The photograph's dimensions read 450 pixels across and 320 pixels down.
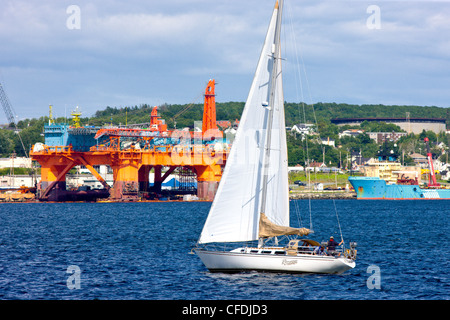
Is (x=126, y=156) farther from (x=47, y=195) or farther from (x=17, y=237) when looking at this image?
(x=17, y=237)

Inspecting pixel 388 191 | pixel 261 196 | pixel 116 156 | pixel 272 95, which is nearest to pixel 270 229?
pixel 261 196

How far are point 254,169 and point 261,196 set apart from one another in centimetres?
144

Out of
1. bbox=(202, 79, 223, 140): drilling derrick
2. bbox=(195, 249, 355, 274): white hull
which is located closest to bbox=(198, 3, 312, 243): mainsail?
bbox=(195, 249, 355, 274): white hull

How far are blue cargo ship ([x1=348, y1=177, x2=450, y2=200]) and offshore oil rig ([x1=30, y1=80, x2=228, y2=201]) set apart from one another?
37.1 meters

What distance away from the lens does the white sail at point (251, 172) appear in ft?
113

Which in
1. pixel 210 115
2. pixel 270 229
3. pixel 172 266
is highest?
pixel 210 115

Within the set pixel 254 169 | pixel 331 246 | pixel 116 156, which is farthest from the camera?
pixel 116 156

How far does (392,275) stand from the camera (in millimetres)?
38125

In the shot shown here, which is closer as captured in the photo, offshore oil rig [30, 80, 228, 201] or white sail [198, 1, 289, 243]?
white sail [198, 1, 289, 243]

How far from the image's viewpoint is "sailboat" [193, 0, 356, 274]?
3388 cm

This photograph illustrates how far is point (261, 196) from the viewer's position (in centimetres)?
3497

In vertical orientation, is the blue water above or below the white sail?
below

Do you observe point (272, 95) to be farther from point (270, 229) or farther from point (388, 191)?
point (388, 191)

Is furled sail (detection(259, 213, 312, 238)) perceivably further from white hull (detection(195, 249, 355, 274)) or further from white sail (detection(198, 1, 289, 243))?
white hull (detection(195, 249, 355, 274))
